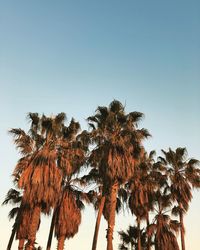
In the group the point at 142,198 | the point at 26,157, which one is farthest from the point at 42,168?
the point at 142,198

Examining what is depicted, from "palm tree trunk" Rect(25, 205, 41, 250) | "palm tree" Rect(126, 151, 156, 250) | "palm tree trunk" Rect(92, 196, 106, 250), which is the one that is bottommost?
"palm tree trunk" Rect(25, 205, 41, 250)

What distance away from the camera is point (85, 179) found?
100ft

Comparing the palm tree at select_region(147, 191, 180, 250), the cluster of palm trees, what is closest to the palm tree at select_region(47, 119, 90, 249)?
the cluster of palm trees

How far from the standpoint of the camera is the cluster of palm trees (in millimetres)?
23188

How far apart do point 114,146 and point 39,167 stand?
18.4 feet

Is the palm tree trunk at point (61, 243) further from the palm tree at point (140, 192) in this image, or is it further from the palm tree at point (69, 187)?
the palm tree at point (140, 192)

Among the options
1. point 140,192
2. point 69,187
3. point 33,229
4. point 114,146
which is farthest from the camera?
point 140,192

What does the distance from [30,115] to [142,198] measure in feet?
41.5

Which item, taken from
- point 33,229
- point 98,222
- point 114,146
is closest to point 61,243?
point 98,222

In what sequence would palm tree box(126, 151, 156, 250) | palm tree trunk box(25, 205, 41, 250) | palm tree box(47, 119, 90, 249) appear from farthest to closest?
palm tree box(126, 151, 156, 250), palm tree box(47, 119, 90, 249), palm tree trunk box(25, 205, 41, 250)

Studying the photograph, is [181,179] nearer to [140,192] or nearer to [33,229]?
[140,192]

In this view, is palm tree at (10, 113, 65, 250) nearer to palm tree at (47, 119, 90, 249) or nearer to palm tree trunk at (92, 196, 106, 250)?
palm tree at (47, 119, 90, 249)

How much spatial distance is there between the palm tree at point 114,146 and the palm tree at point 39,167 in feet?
10.3

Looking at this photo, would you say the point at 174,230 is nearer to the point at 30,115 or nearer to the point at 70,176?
the point at 70,176
